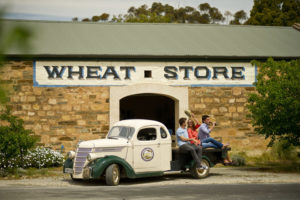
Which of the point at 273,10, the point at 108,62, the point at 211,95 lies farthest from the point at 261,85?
the point at 273,10

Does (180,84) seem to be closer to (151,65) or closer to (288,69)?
(151,65)

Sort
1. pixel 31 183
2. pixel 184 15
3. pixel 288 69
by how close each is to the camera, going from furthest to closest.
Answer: pixel 184 15 → pixel 288 69 → pixel 31 183

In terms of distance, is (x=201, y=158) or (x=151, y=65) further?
(x=151, y=65)

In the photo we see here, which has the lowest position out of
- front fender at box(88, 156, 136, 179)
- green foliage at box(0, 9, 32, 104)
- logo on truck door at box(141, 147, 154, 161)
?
front fender at box(88, 156, 136, 179)

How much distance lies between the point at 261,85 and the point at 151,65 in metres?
4.23

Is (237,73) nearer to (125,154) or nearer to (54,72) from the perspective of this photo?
(54,72)

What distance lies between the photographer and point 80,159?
9.78 metres

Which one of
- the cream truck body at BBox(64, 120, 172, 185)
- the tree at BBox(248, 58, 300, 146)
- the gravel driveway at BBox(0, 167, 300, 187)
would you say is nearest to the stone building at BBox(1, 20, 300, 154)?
the tree at BBox(248, 58, 300, 146)

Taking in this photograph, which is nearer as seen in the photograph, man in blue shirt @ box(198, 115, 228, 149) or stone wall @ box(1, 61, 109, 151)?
man in blue shirt @ box(198, 115, 228, 149)

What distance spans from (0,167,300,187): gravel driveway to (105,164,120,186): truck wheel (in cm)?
56

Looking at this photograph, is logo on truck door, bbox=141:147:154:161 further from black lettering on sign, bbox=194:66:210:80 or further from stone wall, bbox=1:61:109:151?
black lettering on sign, bbox=194:66:210:80

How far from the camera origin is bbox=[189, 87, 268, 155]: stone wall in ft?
50.7

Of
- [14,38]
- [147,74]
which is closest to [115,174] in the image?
[147,74]

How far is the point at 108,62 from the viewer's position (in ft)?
49.4
